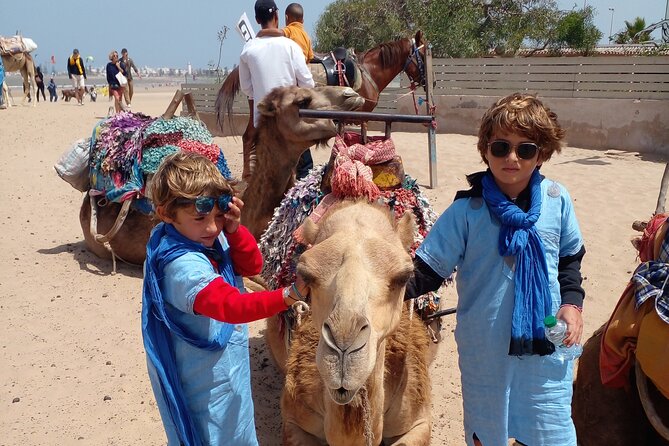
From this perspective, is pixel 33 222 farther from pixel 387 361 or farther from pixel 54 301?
pixel 387 361

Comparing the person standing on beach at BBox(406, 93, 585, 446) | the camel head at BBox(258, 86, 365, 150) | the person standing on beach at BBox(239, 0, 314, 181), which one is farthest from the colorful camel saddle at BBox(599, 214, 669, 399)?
the person standing on beach at BBox(239, 0, 314, 181)

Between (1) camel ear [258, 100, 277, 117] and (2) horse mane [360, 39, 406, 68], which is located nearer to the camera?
(1) camel ear [258, 100, 277, 117]

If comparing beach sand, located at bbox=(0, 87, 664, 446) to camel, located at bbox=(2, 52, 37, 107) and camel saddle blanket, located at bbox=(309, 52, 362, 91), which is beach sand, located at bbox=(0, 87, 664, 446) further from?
camel, located at bbox=(2, 52, 37, 107)

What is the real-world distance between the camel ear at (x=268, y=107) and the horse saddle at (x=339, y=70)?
3.79m

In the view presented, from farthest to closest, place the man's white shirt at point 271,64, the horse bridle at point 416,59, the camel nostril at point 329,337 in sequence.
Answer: the horse bridle at point 416,59 < the man's white shirt at point 271,64 < the camel nostril at point 329,337

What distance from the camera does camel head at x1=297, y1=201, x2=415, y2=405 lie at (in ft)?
6.00

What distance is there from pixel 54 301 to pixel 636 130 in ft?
35.9

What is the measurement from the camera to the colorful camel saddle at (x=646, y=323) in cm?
254

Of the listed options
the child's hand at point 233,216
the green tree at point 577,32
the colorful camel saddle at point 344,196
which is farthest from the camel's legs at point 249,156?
the green tree at point 577,32

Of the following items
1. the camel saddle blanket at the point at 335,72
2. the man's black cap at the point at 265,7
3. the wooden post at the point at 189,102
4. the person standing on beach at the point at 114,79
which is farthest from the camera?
the person standing on beach at the point at 114,79

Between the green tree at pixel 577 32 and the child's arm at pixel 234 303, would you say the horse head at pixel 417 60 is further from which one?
the green tree at pixel 577 32

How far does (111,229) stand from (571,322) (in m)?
5.09

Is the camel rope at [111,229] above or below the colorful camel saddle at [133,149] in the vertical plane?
below

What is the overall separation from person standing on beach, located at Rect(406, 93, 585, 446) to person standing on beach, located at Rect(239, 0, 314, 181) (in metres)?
3.20
